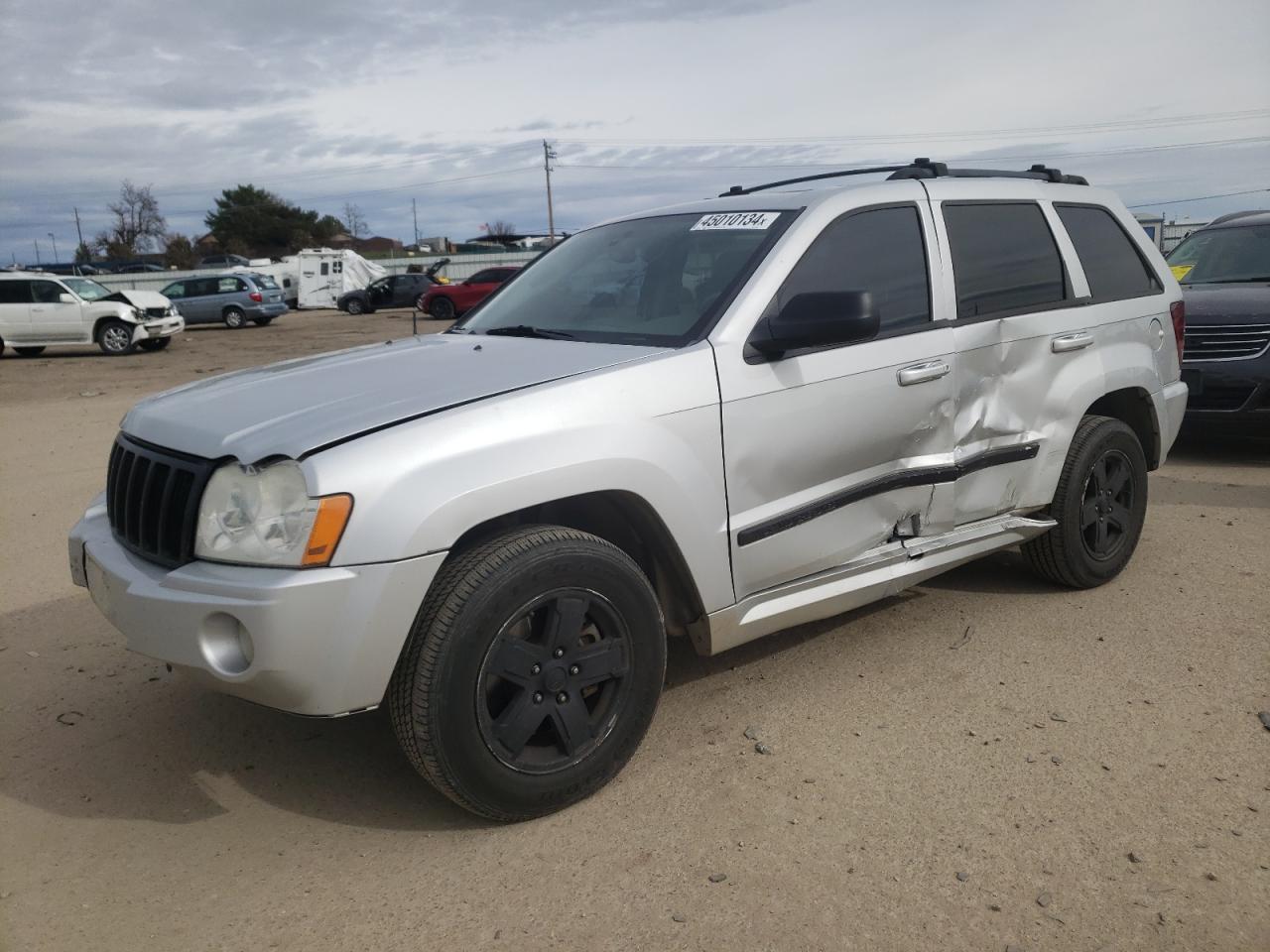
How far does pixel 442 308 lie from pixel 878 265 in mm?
27969

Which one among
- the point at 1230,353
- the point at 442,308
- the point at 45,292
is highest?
the point at 45,292

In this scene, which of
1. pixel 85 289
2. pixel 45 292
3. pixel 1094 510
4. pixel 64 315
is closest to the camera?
pixel 1094 510

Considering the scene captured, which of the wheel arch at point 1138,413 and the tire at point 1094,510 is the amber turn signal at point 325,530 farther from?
the wheel arch at point 1138,413

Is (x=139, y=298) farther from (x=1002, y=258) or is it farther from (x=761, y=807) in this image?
(x=761, y=807)

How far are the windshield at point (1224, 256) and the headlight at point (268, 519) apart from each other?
25.6ft

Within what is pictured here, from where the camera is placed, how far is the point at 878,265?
12.8ft

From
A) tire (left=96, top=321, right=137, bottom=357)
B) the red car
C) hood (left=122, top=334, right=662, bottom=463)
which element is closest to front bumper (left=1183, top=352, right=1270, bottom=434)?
hood (left=122, top=334, right=662, bottom=463)

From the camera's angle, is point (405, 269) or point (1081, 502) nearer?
point (1081, 502)

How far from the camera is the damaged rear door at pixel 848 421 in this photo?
11.1 ft

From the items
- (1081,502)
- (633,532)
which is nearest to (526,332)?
(633,532)

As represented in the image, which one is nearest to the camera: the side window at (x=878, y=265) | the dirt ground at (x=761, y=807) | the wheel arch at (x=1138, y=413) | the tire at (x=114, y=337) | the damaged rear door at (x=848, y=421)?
the dirt ground at (x=761, y=807)

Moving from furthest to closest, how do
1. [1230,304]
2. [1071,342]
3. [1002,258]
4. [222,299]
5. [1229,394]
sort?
[222,299], [1230,304], [1229,394], [1071,342], [1002,258]

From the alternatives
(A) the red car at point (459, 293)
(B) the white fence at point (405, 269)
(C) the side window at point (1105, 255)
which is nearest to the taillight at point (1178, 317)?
(C) the side window at point (1105, 255)

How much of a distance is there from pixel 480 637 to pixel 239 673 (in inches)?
23.6
